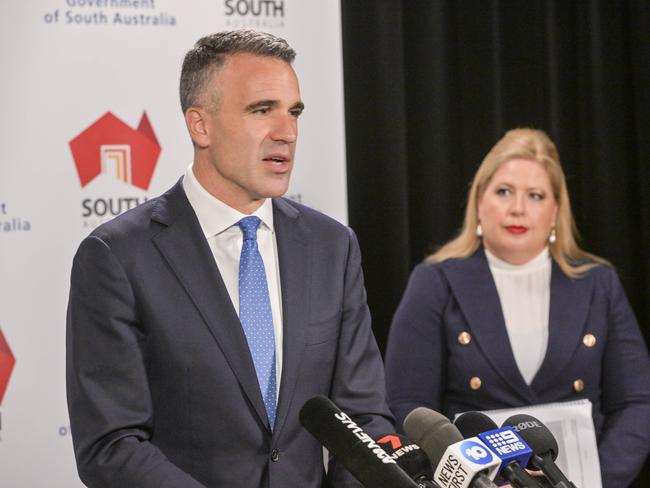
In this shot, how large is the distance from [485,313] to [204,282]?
151cm

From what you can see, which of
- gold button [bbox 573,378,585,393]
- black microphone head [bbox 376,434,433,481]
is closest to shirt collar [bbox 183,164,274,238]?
black microphone head [bbox 376,434,433,481]

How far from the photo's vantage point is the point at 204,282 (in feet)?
6.28

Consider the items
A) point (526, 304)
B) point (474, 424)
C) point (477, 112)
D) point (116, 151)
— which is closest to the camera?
point (474, 424)

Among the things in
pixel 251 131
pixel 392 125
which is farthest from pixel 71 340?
pixel 392 125

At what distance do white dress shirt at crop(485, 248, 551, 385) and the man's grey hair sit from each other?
59.6 inches

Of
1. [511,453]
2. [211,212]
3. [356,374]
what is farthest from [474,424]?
[211,212]

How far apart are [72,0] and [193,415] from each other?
5.19 feet

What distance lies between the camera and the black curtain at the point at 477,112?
12.2ft

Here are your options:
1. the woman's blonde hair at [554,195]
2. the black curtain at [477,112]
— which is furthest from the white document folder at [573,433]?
the black curtain at [477,112]

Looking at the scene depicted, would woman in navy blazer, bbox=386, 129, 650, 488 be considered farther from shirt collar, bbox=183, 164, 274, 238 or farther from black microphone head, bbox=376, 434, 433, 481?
black microphone head, bbox=376, 434, 433, 481

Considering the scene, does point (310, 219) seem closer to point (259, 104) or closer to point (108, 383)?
point (259, 104)

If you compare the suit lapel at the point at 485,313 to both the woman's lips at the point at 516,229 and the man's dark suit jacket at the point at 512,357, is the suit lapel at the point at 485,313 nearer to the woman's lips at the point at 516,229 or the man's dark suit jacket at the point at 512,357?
the man's dark suit jacket at the point at 512,357

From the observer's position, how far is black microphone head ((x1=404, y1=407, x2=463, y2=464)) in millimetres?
1403

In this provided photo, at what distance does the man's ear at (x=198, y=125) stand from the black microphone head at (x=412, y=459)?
0.85 metres
